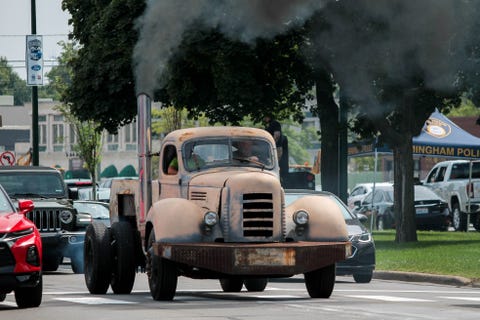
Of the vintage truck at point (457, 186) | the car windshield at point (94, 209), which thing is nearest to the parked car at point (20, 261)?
the car windshield at point (94, 209)

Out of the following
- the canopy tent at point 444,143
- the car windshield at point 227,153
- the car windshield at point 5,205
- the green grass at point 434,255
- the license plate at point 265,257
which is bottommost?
the green grass at point 434,255

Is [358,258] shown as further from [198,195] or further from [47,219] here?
[198,195]

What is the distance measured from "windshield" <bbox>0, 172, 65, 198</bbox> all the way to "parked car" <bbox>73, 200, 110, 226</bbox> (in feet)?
14.6

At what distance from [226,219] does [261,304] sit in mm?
1018

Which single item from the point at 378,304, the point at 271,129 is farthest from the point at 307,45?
the point at 378,304

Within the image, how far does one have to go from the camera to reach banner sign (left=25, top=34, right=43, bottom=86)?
43938 millimetres

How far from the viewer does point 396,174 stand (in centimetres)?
3497

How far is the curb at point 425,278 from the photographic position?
74.5 feet

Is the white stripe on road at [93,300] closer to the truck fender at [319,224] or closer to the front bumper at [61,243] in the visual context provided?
the truck fender at [319,224]

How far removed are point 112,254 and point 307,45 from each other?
47.9 feet

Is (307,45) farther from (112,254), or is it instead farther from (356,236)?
(112,254)

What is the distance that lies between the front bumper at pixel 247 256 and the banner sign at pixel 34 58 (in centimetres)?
2791

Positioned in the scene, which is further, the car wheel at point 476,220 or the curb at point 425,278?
the car wheel at point 476,220

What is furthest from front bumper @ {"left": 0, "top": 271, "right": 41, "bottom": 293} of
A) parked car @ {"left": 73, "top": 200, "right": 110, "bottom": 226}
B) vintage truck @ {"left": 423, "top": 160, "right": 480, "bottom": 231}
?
vintage truck @ {"left": 423, "top": 160, "right": 480, "bottom": 231}
